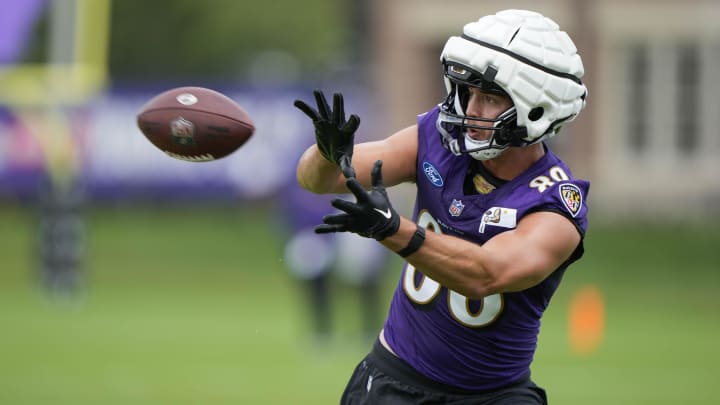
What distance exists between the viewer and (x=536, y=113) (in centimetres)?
405

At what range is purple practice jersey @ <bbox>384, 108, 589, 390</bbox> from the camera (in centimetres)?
403

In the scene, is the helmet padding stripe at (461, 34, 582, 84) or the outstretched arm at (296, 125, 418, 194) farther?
the outstretched arm at (296, 125, 418, 194)

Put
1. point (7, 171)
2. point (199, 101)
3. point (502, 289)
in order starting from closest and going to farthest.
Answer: point (502, 289) < point (199, 101) < point (7, 171)

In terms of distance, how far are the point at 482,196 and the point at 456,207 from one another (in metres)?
0.09

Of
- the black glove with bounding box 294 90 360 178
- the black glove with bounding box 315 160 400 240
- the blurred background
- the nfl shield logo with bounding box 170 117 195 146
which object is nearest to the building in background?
the blurred background

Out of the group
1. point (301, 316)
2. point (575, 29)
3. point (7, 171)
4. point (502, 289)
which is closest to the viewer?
point (502, 289)

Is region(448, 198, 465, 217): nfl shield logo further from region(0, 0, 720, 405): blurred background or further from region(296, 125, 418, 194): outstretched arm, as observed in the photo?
region(0, 0, 720, 405): blurred background

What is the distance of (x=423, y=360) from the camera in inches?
164

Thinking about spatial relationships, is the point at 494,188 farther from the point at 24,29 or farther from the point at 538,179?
the point at 24,29

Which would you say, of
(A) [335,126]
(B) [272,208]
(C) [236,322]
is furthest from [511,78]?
(B) [272,208]

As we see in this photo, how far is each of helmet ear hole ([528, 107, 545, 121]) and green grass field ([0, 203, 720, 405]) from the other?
416 centimetres

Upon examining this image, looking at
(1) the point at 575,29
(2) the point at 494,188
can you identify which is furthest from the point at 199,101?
(1) the point at 575,29

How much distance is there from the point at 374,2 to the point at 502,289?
20755mm

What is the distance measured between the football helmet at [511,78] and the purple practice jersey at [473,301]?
0.13 meters
